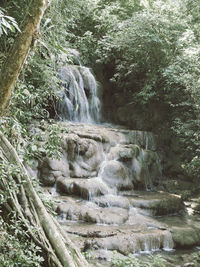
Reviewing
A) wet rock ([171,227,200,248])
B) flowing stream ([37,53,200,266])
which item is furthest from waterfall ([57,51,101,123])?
wet rock ([171,227,200,248])

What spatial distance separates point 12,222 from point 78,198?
14.0 feet

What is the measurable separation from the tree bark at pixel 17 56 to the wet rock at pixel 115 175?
6513mm

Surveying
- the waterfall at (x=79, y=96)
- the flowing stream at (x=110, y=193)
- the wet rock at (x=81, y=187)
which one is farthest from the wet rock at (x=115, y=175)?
the waterfall at (x=79, y=96)

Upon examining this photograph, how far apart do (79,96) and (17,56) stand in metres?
9.58

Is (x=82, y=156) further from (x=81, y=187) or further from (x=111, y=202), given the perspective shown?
(x=111, y=202)

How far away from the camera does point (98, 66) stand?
14836mm

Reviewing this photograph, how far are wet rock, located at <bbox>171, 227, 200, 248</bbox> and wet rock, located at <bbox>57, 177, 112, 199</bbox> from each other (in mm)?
2298

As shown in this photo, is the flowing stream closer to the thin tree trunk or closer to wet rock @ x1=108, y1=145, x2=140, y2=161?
wet rock @ x1=108, y1=145, x2=140, y2=161

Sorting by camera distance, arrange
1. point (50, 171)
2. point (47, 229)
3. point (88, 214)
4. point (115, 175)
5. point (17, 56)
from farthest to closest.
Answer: point (115, 175)
point (50, 171)
point (88, 214)
point (47, 229)
point (17, 56)

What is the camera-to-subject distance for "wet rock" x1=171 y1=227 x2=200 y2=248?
254 inches

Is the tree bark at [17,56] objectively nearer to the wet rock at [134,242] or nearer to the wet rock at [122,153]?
the wet rock at [134,242]

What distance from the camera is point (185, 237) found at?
260 inches

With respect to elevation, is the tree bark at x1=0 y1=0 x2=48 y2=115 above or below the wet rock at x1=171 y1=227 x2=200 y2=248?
above

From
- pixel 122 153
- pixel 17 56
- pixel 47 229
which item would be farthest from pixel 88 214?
pixel 17 56
